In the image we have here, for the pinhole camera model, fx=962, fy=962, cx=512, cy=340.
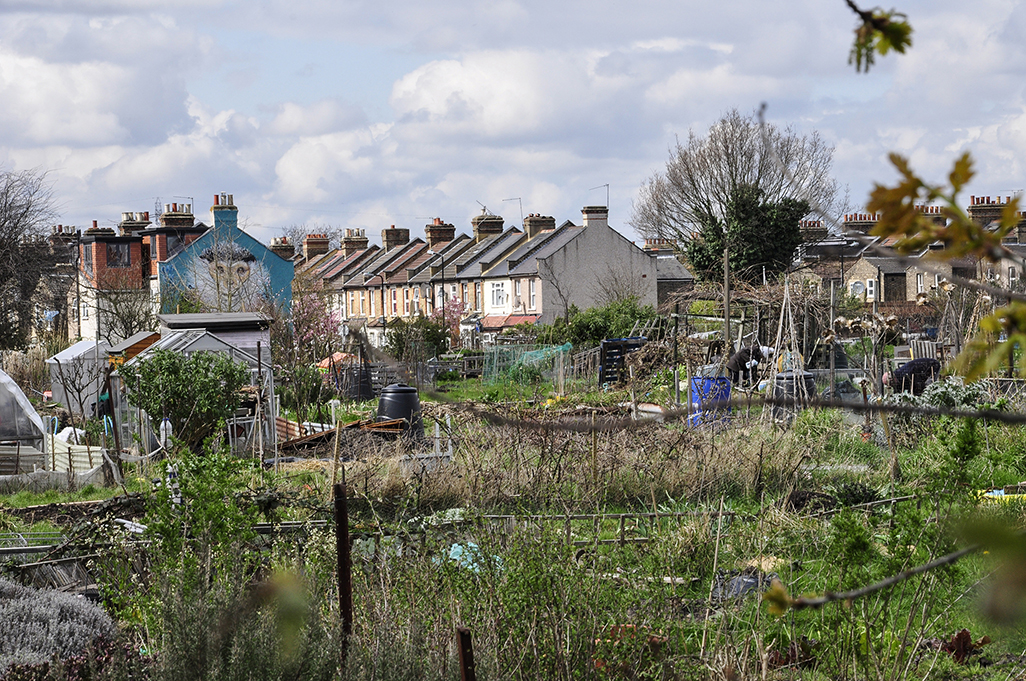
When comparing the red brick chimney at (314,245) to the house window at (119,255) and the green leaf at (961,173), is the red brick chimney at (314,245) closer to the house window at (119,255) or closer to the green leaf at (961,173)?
the house window at (119,255)

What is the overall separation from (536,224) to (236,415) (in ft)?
109

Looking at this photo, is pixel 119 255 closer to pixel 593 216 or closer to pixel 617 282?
pixel 593 216

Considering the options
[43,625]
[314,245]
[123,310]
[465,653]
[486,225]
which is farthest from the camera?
[314,245]

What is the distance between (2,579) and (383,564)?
254 centimetres

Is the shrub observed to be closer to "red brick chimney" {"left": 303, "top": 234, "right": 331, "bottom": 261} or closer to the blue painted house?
the blue painted house

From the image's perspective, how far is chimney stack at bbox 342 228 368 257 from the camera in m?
60.9

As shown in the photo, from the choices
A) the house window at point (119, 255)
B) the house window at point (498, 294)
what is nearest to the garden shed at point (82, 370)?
the house window at point (119, 255)

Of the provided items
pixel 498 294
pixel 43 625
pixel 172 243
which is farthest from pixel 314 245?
pixel 43 625

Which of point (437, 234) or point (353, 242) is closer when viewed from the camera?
point (437, 234)

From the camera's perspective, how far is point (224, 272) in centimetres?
3359

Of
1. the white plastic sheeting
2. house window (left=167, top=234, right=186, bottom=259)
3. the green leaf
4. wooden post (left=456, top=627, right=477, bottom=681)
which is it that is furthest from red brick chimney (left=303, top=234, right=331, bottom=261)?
the green leaf

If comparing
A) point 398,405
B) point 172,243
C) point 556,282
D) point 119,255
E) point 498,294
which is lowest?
point 398,405

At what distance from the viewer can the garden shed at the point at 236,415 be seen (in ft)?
45.8

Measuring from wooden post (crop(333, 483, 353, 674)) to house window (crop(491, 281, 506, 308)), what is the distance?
41.2 m
